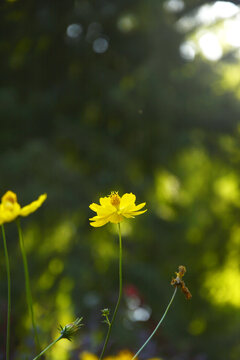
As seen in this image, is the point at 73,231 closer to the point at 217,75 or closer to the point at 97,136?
the point at 97,136

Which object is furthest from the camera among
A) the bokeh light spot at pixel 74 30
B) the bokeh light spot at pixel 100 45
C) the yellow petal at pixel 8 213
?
the bokeh light spot at pixel 100 45

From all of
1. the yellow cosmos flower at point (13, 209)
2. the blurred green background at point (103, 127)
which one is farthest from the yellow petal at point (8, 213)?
the blurred green background at point (103, 127)

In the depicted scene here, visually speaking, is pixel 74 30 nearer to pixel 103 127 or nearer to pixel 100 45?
pixel 100 45

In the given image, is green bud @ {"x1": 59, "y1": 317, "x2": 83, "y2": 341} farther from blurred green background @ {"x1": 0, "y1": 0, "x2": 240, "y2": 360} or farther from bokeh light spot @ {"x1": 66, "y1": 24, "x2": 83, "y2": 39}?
bokeh light spot @ {"x1": 66, "y1": 24, "x2": 83, "y2": 39}

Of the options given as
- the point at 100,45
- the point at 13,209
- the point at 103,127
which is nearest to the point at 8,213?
the point at 13,209

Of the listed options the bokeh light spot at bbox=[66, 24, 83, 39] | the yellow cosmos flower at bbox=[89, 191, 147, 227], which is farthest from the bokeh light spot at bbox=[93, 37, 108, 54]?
the yellow cosmos flower at bbox=[89, 191, 147, 227]

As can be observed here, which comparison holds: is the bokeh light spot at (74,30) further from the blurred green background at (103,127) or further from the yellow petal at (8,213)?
the yellow petal at (8,213)

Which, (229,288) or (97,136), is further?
(229,288)

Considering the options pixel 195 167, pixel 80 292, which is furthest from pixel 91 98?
pixel 195 167
